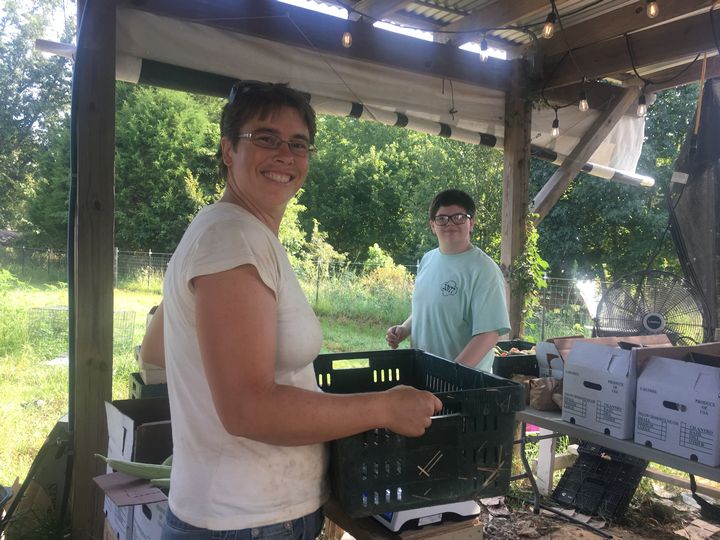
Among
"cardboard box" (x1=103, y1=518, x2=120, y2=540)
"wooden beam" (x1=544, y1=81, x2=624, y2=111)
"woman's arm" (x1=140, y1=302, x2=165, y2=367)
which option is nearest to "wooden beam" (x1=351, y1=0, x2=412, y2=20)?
"wooden beam" (x1=544, y1=81, x2=624, y2=111)

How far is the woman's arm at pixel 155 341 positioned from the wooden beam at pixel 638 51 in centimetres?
350

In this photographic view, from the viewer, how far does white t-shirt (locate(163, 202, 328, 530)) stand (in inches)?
39.4

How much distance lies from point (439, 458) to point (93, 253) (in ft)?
6.55

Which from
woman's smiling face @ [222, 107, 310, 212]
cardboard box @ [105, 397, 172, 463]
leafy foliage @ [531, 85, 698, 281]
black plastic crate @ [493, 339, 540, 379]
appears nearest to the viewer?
woman's smiling face @ [222, 107, 310, 212]

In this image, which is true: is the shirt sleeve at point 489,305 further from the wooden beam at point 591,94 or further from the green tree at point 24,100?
the green tree at point 24,100

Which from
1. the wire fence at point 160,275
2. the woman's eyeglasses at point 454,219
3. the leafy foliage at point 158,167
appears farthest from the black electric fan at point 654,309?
the leafy foliage at point 158,167

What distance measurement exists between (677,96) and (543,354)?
14061 mm

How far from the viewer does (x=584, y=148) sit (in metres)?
4.55

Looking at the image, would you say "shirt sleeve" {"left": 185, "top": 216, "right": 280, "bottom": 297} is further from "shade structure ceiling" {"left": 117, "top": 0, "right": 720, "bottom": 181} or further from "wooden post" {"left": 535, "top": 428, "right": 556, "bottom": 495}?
"wooden post" {"left": 535, "top": 428, "right": 556, "bottom": 495}

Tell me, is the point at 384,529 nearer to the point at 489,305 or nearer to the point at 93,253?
the point at 489,305

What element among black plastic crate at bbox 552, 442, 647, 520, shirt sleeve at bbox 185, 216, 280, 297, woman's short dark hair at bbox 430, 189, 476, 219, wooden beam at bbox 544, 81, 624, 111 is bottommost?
black plastic crate at bbox 552, 442, 647, 520

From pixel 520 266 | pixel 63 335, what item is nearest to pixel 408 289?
pixel 63 335

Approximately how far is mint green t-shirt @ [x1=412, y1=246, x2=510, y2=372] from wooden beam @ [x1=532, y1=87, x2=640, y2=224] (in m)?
2.02

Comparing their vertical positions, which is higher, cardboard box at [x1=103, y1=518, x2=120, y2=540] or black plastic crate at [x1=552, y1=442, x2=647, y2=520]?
cardboard box at [x1=103, y1=518, x2=120, y2=540]
